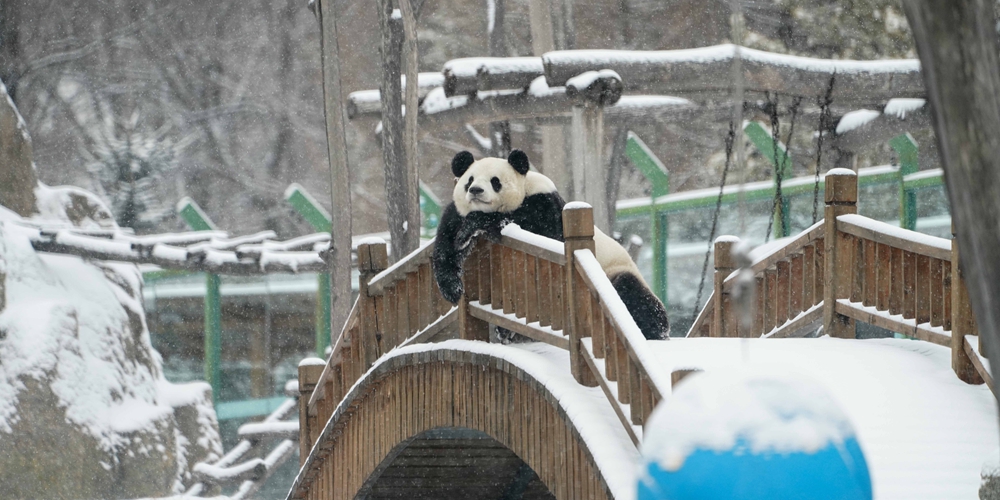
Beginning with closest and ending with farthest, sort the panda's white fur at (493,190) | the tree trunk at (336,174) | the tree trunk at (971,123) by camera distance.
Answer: the tree trunk at (971,123) < the panda's white fur at (493,190) < the tree trunk at (336,174)

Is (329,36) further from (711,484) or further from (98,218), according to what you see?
(711,484)

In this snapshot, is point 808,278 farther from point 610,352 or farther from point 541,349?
point 610,352

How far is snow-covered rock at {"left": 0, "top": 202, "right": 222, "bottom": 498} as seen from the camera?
42.6 ft

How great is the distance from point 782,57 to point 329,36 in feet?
15.8

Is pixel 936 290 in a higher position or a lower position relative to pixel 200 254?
higher

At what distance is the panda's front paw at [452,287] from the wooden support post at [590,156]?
351 cm

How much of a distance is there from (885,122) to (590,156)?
2.92 metres

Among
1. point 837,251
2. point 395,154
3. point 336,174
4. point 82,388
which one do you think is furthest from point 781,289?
point 82,388

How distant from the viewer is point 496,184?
609 centimetres

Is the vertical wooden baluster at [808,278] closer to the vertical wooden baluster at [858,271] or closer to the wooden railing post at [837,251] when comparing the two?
the wooden railing post at [837,251]

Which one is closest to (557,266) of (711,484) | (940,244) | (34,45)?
(940,244)

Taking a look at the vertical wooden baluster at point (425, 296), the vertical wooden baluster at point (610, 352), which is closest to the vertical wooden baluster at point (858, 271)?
the vertical wooden baluster at point (610, 352)

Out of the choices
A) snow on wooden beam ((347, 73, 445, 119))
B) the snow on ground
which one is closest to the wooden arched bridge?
the snow on ground

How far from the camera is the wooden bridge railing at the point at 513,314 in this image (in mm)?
4629
